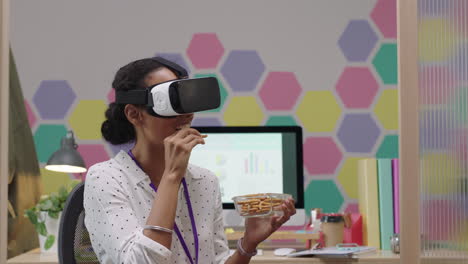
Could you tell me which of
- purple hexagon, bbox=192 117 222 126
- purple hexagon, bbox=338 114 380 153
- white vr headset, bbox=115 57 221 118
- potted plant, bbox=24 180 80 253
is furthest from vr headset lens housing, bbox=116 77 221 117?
purple hexagon, bbox=338 114 380 153

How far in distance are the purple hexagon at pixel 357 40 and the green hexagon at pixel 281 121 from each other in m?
0.35

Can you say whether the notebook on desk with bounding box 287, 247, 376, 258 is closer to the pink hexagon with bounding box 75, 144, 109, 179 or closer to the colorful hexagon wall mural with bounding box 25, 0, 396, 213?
the colorful hexagon wall mural with bounding box 25, 0, 396, 213

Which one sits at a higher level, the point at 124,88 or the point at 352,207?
the point at 124,88

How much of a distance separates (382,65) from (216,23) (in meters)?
0.72

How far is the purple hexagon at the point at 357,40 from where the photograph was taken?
9.29ft

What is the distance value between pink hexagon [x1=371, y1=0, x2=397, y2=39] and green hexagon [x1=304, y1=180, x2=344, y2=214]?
67cm

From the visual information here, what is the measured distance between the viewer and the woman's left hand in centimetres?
155

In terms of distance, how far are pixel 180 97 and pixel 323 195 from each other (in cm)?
156

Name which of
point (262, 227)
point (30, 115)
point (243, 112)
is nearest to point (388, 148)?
point (243, 112)

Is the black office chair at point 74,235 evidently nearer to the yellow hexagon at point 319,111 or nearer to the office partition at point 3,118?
the office partition at point 3,118

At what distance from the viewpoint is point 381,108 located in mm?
2830

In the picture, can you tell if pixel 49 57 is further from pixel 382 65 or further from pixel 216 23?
pixel 382 65

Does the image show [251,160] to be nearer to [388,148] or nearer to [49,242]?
[388,148]

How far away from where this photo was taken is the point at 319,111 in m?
2.82
